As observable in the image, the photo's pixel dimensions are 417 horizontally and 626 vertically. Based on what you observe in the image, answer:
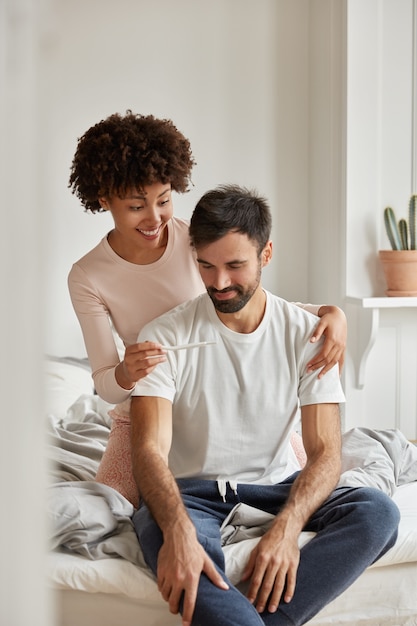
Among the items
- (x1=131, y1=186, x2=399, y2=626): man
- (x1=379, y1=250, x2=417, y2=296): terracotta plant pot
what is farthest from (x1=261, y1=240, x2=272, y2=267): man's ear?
(x1=379, y1=250, x2=417, y2=296): terracotta plant pot

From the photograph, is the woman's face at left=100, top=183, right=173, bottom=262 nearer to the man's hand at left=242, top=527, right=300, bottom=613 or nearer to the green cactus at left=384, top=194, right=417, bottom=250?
the man's hand at left=242, top=527, right=300, bottom=613

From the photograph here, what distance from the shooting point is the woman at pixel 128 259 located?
1.81m

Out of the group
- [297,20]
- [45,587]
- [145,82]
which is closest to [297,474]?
[45,587]

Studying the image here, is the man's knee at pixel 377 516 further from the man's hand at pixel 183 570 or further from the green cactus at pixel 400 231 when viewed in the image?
the green cactus at pixel 400 231

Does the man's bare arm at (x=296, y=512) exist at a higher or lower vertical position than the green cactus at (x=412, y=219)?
lower

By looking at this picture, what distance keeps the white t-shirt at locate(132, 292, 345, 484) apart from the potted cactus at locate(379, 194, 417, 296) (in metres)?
1.63

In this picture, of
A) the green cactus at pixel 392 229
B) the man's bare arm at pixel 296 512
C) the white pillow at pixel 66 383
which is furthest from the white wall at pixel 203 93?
the man's bare arm at pixel 296 512

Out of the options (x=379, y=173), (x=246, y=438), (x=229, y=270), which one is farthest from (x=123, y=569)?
(x=379, y=173)

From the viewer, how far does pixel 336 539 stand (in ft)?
5.26

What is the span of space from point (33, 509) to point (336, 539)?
3.66 feet

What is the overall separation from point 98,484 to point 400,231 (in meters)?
2.04

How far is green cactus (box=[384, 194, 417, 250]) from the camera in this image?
3398mm

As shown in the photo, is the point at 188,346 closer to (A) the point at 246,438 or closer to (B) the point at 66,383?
(A) the point at 246,438

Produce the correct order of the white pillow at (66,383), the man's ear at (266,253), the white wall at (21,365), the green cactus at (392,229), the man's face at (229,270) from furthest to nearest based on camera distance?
the green cactus at (392,229) < the white pillow at (66,383) < the man's ear at (266,253) < the man's face at (229,270) < the white wall at (21,365)
